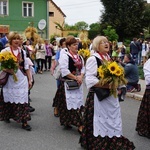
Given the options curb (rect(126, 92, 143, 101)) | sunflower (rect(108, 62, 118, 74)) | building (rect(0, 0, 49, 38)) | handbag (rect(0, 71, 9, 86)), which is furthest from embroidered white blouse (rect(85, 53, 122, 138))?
building (rect(0, 0, 49, 38))

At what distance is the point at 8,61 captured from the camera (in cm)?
634

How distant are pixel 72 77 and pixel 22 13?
36249 millimetres

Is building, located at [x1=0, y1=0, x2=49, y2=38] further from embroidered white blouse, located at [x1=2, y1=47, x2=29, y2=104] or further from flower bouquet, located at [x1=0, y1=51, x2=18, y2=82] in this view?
flower bouquet, located at [x1=0, y1=51, x2=18, y2=82]

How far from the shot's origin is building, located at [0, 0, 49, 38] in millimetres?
40531

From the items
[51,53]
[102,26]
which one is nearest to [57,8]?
[102,26]

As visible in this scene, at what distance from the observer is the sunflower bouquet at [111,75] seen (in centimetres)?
465

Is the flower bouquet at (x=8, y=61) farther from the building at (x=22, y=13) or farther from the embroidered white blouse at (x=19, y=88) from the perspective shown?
the building at (x=22, y=13)

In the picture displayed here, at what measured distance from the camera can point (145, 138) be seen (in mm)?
6191

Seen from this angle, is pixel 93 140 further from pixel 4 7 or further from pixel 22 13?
pixel 22 13

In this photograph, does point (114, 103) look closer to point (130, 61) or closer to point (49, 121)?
point (49, 121)

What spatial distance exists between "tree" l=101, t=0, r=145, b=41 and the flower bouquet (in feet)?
136

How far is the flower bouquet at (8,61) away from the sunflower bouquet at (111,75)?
7.11 feet

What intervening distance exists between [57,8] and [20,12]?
17767 mm

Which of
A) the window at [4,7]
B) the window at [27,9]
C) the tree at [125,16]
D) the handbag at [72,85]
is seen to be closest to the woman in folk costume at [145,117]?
the handbag at [72,85]
